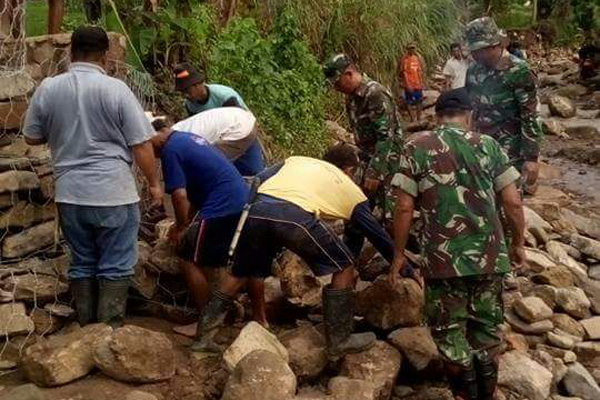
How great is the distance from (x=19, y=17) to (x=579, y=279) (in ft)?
15.7

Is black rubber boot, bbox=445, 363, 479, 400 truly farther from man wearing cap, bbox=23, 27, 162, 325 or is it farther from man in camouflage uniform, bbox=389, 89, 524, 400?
man wearing cap, bbox=23, 27, 162, 325

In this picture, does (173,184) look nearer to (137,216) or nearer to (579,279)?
(137,216)

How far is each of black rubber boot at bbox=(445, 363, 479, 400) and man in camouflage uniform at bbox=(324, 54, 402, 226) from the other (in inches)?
58.3

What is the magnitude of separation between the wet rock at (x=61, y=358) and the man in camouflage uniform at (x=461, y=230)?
170 centimetres

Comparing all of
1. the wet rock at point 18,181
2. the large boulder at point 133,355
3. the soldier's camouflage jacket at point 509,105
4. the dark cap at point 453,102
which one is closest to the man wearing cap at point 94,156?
the large boulder at point 133,355

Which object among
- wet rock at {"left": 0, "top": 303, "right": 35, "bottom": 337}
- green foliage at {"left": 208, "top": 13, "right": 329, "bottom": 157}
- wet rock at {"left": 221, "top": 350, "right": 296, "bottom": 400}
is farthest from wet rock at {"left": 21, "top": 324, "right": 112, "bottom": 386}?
green foliage at {"left": 208, "top": 13, "right": 329, "bottom": 157}

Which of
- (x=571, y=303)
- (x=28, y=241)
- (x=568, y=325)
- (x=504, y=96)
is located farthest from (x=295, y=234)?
(x=571, y=303)

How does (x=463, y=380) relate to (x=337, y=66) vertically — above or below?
below

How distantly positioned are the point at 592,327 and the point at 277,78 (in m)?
4.39

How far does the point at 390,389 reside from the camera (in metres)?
4.50

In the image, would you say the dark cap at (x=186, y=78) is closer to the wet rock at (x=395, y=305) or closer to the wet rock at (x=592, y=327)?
the wet rock at (x=395, y=305)

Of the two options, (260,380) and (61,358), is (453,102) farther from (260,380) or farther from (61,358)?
(61,358)

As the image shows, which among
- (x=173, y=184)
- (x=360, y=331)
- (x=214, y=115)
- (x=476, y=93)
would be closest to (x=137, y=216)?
(x=173, y=184)

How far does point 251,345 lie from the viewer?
4297 mm
